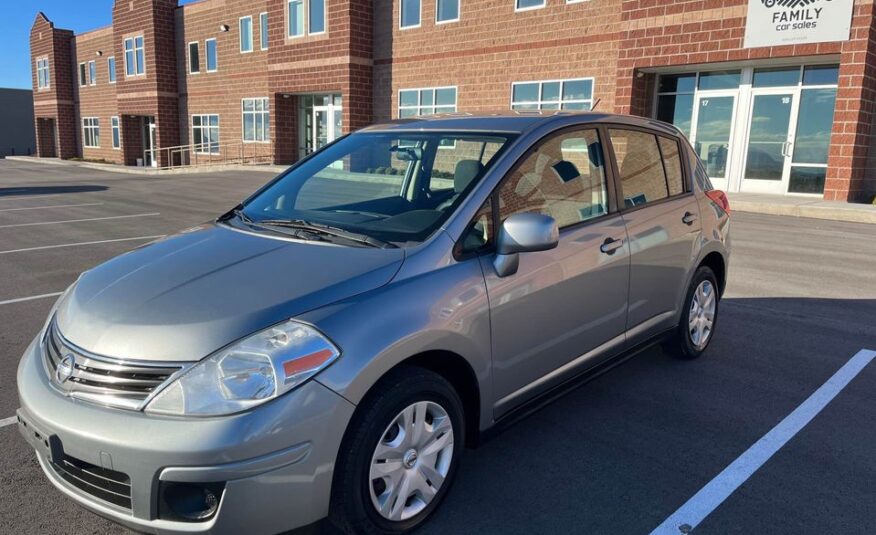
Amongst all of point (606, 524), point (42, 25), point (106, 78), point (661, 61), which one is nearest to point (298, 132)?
point (661, 61)

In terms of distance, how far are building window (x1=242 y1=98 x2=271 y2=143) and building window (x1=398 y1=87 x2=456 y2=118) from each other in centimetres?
779

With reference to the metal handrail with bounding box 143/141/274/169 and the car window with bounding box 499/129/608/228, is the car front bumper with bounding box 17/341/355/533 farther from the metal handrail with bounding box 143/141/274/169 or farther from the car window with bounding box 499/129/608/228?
the metal handrail with bounding box 143/141/274/169

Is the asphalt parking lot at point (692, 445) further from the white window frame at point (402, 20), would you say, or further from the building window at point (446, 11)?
the white window frame at point (402, 20)

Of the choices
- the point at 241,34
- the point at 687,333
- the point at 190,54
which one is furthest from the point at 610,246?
the point at 190,54

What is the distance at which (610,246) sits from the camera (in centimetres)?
368

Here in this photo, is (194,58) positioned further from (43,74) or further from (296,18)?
(43,74)

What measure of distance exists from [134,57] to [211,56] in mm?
7433

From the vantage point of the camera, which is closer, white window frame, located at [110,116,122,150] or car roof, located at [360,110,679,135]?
car roof, located at [360,110,679,135]

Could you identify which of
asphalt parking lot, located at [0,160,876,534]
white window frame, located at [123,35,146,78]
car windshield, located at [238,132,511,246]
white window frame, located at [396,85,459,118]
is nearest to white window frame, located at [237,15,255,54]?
white window frame, located at [123,35,146,78]

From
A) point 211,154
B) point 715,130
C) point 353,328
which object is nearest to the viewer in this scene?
point 353,328

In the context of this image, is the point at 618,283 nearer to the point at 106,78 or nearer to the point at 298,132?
the point at 298,132

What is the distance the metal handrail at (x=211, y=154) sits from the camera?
29562 mm

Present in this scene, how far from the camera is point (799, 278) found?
779cm

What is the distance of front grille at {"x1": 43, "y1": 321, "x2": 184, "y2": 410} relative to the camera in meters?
2.25
